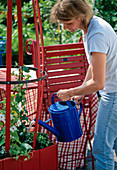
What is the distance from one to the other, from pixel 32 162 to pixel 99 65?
69cm

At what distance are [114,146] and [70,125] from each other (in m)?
0.39

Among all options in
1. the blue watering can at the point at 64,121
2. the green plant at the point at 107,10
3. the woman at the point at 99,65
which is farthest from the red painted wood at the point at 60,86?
the green plant at the point at 107,10

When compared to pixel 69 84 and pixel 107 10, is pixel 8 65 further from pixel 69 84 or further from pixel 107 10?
pixel 107 10

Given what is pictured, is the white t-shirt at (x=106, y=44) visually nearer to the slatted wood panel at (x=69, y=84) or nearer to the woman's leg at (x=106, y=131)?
the woman's leg at (x=106, y=131)

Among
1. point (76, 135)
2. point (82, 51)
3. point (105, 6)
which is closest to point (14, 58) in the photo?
point (105, 6)

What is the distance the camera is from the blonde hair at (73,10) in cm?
174

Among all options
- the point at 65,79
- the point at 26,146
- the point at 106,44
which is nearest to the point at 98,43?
the point at 106,44

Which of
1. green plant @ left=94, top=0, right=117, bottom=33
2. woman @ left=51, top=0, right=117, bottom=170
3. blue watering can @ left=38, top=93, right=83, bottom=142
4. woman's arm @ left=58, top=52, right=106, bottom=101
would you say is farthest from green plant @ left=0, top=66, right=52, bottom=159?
green plant @ left=94, top=0, right=117, bottom=33

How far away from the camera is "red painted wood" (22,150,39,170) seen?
171cm

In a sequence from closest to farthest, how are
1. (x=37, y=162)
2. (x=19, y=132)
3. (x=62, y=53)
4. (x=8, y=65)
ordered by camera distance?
1. (x=8, y=65)
2. (x=37, y=162)
3. (x=19, y=132)
4. (x=62, y=53)

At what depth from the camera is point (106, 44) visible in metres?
1.69

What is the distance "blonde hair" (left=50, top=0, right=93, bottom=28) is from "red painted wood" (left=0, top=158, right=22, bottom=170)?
894mm

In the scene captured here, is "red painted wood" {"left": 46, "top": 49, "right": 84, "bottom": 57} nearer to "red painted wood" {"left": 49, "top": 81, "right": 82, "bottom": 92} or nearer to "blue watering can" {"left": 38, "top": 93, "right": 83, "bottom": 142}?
"red painted wood" {"left": 49, "top": 81, "right": 82, "bottom": 92}

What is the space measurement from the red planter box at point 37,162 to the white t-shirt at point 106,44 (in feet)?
1.75
